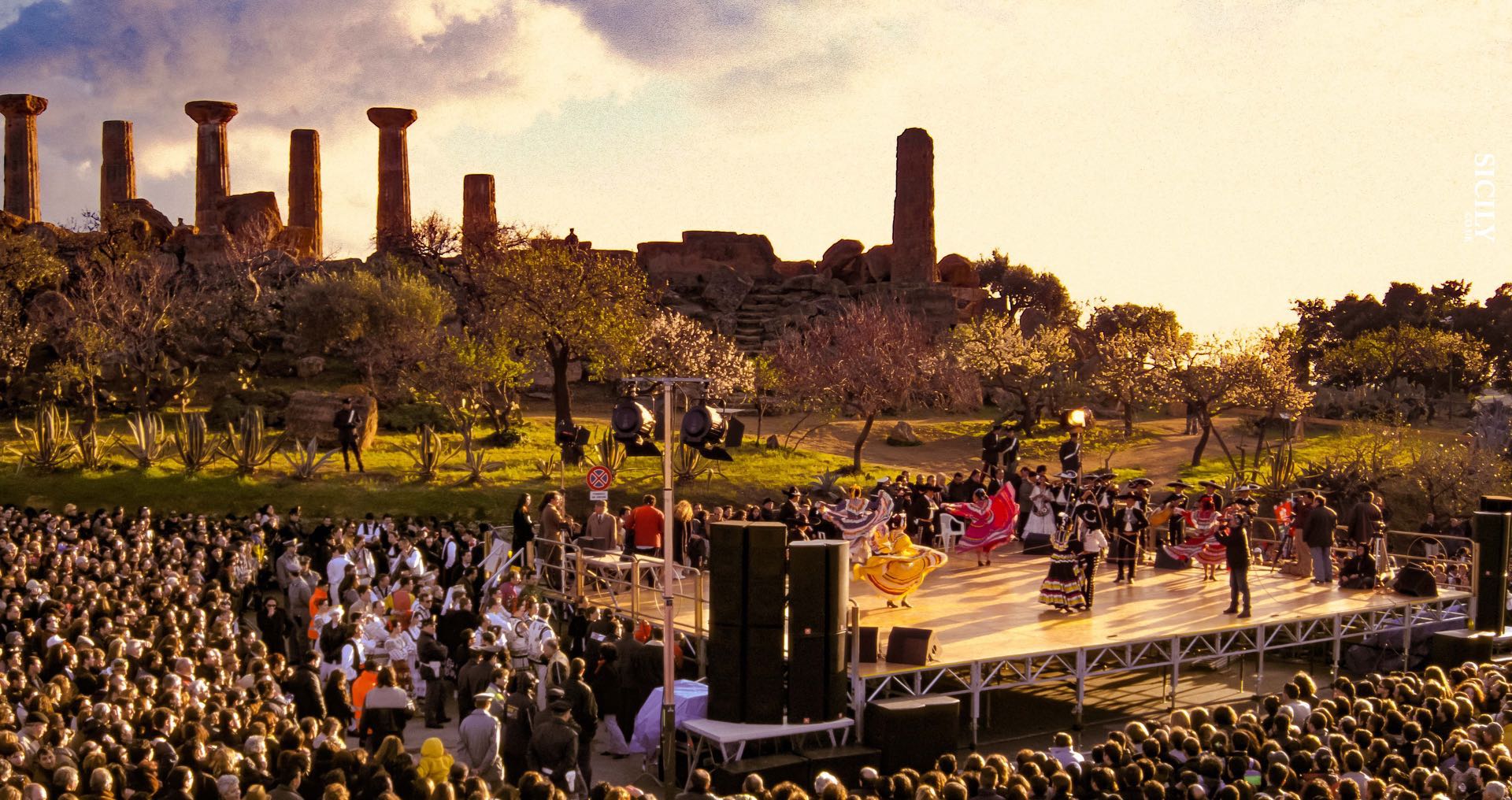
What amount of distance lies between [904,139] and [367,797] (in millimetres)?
65553

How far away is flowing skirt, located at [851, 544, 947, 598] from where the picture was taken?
19.3 meters

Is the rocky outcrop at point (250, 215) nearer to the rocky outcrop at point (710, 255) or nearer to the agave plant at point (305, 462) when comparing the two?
the rocky outcrop at point (710, 255)

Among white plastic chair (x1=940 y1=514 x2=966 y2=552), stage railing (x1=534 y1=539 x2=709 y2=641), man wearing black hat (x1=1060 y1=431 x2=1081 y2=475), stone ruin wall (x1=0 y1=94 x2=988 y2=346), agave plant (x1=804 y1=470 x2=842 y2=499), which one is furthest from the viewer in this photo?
stone ruin wall (x1=0 y1=94 x2=988 y2=346)

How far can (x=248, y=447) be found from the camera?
31.2 meters

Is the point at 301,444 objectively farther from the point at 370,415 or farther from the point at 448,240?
the point at 448,240

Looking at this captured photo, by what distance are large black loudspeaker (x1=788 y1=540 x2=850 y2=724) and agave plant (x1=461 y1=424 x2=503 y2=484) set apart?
18.5m

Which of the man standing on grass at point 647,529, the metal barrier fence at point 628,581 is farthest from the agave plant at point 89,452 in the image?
the man standing on grass at point 647,529

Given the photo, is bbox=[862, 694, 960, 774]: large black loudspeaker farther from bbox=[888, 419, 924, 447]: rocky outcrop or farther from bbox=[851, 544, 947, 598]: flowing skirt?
bbox=[888, 419, 924, 447]: rocky outcrop

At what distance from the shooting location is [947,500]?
91.4ft

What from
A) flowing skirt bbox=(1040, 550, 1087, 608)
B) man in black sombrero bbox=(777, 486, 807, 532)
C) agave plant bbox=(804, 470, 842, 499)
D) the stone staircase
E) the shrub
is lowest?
flowing skirt bbox=(1040, 550, 1087, 608)

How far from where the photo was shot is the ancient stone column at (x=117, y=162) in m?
71.4

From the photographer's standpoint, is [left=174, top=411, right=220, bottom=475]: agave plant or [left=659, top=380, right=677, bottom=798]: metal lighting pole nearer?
[left=659, top=380, right=677, bottom=798]: metal lighting pole

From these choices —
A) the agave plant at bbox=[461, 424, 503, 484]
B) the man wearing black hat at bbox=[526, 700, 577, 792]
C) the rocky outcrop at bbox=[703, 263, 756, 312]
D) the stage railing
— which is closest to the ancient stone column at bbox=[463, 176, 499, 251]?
the rocky outcrop at bbox=[703, 263, 756, 312]

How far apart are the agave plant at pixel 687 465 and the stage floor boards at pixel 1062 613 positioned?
11.1 meters
